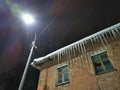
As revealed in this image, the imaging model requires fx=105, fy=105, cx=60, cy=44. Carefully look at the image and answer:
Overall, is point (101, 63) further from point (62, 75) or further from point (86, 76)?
point (62, 75)

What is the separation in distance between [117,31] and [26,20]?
5640 millimetres

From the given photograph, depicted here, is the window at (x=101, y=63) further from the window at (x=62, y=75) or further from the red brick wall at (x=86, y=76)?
the window at (x=62, y=75)

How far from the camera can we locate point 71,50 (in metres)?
8.59

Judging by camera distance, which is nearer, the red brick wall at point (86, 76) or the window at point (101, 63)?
the red brick wall at point (86, 76)

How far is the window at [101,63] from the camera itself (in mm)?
6317

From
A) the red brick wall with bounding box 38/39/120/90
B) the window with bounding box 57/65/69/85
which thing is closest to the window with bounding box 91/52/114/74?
the red brick wall with bounding box 38/39/120/90

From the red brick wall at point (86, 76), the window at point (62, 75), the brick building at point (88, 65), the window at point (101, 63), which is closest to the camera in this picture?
the red brick wall at point (86, 76)

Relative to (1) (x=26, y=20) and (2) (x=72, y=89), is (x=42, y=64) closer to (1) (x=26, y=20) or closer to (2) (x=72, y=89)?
(2) (x=72, y=89)

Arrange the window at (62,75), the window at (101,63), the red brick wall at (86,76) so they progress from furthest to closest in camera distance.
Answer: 1. the window at (62,75)
2. the window at (101,63)
3. the red brick wall at (86,76)

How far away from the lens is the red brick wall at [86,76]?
5.82m

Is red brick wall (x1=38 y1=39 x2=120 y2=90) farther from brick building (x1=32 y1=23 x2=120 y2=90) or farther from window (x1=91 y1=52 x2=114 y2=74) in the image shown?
window (x1=91 y1=52 x2=114 y2=74)

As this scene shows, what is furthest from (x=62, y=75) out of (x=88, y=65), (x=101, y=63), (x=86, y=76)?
(x=101, y=63)

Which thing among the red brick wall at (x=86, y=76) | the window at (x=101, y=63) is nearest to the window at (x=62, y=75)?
the red brick wall at (x=86, y=76)

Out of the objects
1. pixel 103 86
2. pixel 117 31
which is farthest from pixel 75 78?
pixel 117 31
